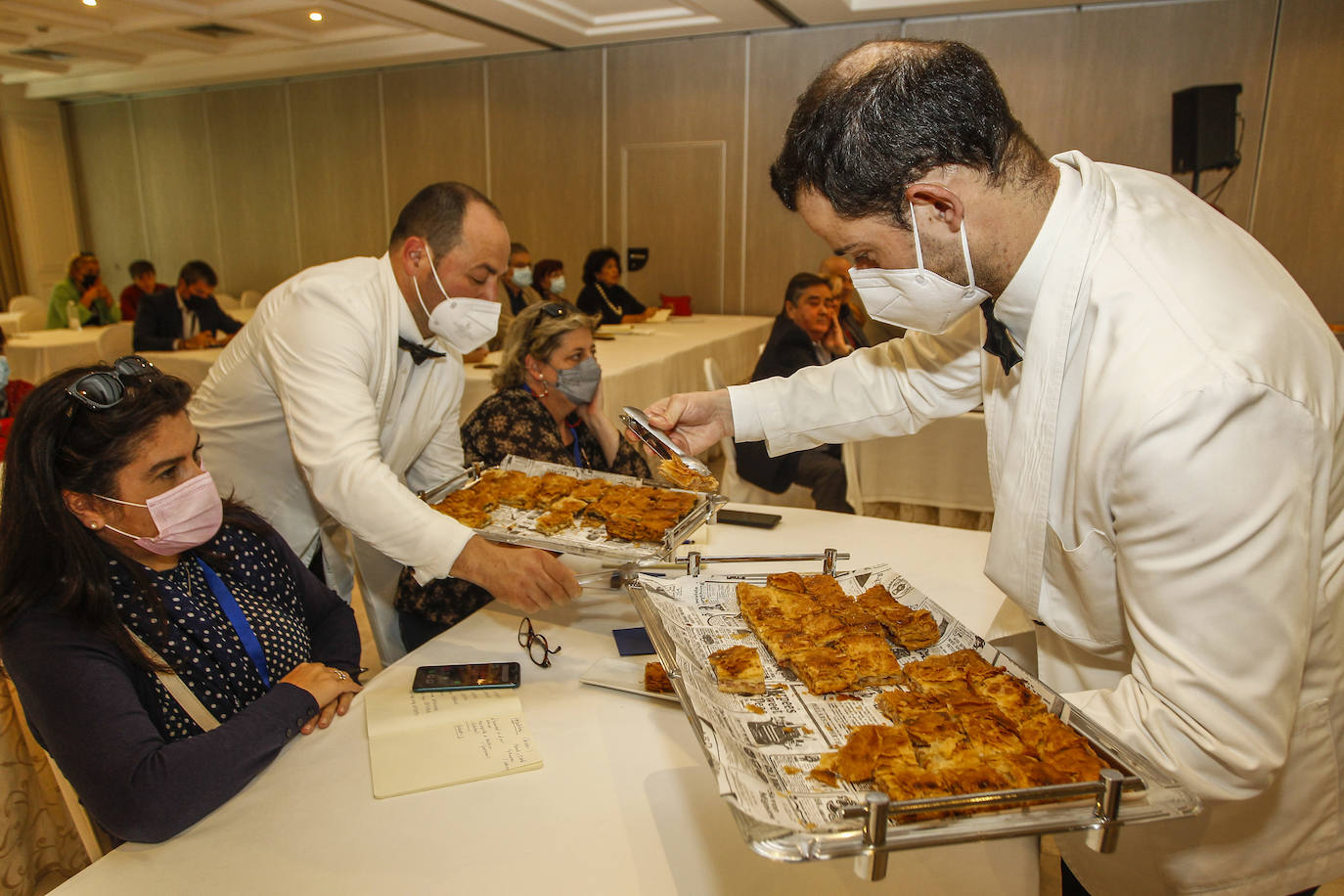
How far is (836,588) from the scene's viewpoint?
1.41 metres

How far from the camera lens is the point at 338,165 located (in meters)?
9.65

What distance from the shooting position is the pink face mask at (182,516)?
1.40 metres

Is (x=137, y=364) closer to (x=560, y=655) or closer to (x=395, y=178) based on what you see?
(x=560, y=655)

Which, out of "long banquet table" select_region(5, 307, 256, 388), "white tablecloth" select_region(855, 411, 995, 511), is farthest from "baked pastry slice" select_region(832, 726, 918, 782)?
"long banquet table" select_region(5, 307, 256, 388)

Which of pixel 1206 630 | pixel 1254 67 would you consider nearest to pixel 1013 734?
pixel 1206 630

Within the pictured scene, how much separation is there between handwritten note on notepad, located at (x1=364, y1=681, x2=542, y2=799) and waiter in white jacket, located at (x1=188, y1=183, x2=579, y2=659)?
0.69ft

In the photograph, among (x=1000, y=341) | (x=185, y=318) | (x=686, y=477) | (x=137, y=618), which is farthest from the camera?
(x=185, y=318)

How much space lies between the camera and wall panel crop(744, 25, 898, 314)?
7.30 meters

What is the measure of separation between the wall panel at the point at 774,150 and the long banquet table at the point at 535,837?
6743mm

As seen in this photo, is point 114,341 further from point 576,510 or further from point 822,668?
point 822,668

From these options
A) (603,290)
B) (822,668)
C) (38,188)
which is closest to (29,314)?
(603,290)

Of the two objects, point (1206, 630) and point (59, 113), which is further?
point (59, 113)

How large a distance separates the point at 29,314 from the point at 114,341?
181 cm

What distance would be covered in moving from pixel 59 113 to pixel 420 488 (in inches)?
476
